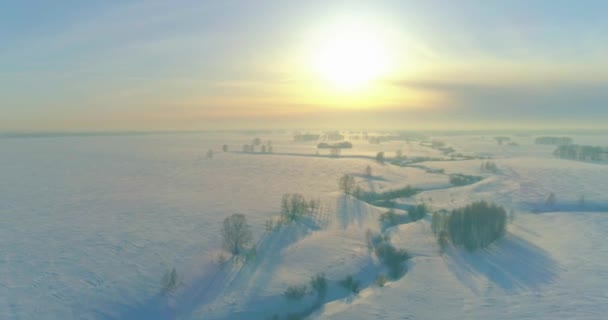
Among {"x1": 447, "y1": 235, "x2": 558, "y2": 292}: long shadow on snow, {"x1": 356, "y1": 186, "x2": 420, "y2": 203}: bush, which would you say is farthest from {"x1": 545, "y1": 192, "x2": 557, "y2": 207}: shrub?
{"x1": 447, "y1": 235, "x2": 558, "y2": 292}: long shadow on snow

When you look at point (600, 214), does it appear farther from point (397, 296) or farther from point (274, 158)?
point (274, 158)

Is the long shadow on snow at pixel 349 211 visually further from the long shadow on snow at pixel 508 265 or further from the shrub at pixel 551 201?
the shrub at pixel 551 201

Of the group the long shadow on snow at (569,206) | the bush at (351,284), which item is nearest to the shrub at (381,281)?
the bush at (351,284)

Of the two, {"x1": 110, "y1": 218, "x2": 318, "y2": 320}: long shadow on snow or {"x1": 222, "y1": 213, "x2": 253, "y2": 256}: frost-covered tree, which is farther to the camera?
{"x1": 222, "y1": 213, "x2": 253, "y2": 256}: frost-covered tree

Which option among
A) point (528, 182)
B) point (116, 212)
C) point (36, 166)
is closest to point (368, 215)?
point (116, 212)

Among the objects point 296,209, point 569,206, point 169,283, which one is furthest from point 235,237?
point 569,206

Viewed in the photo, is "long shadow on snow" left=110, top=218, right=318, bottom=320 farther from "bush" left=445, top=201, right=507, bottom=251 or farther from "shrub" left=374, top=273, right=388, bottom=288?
"bush" left=445, top=201, right=507, bottom=251
